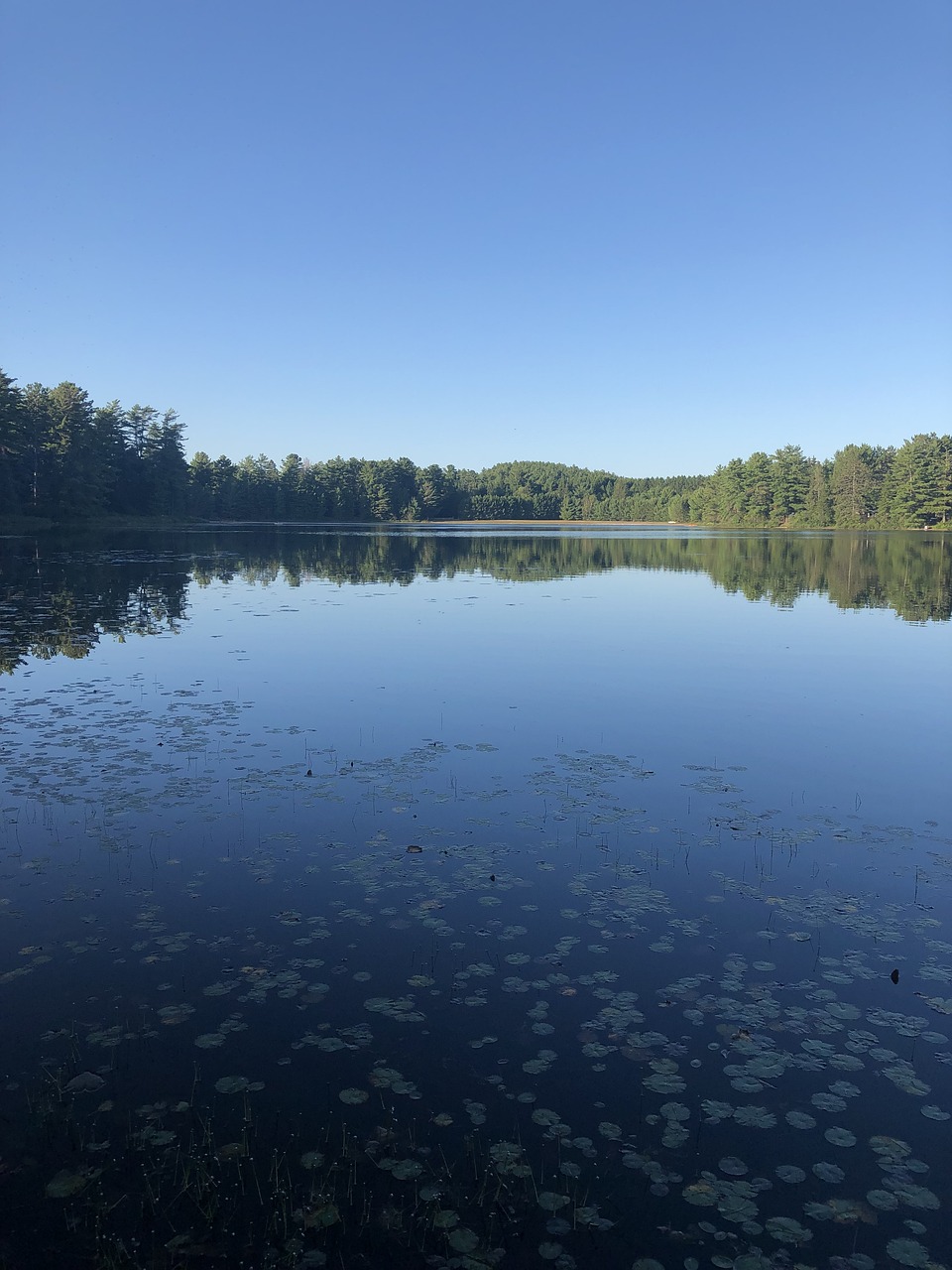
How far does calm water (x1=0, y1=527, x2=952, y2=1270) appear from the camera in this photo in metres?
4.40

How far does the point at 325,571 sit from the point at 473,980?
42777 millimetres

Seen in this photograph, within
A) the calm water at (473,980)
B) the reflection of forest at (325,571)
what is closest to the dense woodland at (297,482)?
the reflection of forest at (325,571)

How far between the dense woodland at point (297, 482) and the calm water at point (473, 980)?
246 feet

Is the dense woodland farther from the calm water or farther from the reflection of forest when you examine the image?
the calm water

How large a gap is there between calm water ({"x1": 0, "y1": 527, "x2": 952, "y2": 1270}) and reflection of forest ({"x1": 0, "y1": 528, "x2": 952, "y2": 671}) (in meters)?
10.9

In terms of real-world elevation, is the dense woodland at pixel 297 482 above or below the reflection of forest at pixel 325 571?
above

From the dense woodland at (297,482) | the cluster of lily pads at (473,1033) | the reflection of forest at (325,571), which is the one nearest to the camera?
the cluster of lily pads at (473,1033)

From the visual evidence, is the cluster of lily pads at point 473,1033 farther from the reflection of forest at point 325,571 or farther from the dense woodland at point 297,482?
the dense woodland at point 297,482

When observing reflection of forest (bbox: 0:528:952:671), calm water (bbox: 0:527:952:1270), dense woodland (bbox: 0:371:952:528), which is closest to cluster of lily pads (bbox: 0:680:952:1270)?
calm water (bbox: 0:527:952:1270)

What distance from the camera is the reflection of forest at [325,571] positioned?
26094 millimetres

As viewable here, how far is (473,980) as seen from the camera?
6.49m

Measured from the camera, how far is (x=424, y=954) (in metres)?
6.91

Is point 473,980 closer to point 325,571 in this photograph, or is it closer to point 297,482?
point 325,571

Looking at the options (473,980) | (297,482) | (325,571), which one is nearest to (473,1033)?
(473,980)
